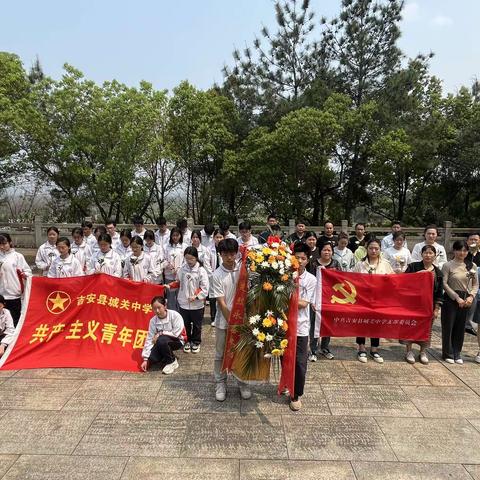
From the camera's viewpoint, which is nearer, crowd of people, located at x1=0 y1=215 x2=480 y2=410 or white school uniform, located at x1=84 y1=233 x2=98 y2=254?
crowd of people, located at x1=0 y1=215 x2=480 y2=410

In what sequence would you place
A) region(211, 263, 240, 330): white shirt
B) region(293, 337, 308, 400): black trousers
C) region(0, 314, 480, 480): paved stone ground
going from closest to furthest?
region(0, 314, 480, 480): paved stone ground
region(293, 337, 308, 400): black trousers
region(211, 263, 240, 330): white shirt

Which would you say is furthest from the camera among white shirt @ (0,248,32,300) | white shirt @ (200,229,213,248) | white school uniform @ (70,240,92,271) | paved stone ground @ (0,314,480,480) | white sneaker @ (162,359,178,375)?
white shirt @ (200,229,213,248)

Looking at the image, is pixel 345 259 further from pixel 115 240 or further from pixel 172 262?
pixel 115 240

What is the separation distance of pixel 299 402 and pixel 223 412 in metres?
0.85

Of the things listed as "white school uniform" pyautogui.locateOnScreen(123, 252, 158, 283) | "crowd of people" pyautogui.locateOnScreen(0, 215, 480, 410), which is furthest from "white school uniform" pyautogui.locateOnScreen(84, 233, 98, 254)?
"white school uniform" pyautogui.locateOnScreen(123, 252, 158, 283)

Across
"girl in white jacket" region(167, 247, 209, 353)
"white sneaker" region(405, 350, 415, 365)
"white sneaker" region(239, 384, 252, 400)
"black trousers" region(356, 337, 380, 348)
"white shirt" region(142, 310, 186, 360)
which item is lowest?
"white sneaker" region(239, 384, 252, 400)

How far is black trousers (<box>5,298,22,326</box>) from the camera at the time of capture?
5914 millimetres

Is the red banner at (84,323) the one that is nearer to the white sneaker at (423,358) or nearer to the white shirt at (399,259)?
the white shirt at (399,259)

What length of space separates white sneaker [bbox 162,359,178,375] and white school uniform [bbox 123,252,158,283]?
1.60 metres

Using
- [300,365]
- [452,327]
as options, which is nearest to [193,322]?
[300,365]

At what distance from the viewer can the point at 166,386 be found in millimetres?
4848

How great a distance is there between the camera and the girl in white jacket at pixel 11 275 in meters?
5.82

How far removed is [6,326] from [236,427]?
3635 millimetres

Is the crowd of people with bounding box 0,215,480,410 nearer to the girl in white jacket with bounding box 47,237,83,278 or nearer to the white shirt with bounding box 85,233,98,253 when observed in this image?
the girl in white jacket with bounding box 47,237,83,278
